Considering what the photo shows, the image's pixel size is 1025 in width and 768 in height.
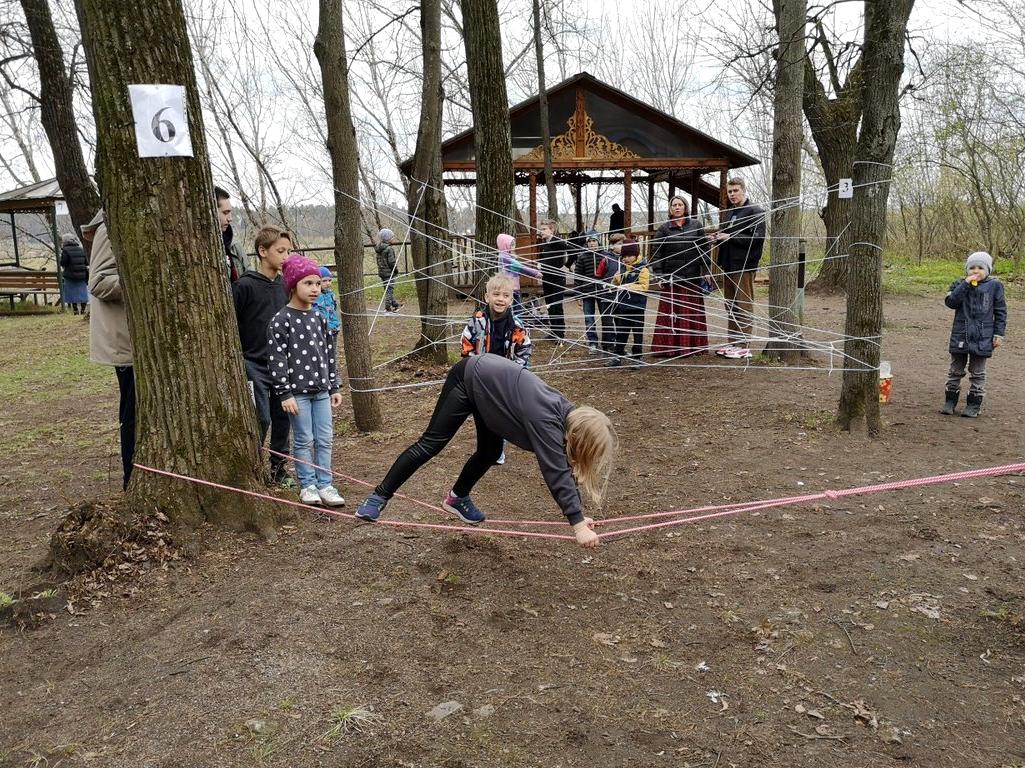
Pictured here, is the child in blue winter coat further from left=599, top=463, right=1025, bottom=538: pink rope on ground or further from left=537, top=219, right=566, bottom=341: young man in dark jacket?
left=537, top=219, right=566, bottom=341: young man in dark jacket

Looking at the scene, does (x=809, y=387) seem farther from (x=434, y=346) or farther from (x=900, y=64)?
(x=434, y=346)

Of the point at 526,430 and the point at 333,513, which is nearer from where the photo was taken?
the point at 526,430

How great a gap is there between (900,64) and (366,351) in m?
4.17

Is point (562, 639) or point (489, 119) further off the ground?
point (489, 119)

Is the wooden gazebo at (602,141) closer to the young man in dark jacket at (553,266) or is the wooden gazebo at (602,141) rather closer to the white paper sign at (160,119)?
the young man in dark jacket at (553,266)

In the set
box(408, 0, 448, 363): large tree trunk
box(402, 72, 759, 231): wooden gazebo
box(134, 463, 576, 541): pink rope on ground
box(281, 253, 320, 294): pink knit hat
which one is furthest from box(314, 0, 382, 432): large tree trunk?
box(402, 72, 759, 231): wooden gazebo

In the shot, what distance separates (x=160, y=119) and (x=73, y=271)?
1479 centimetres

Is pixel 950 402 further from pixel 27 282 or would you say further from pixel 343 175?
pixel 27 282

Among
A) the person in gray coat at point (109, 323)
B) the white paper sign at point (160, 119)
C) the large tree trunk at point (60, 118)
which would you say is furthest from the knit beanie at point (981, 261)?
the large tree trunk at point (60, 118)

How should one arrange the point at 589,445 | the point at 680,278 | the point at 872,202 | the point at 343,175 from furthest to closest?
the point at 680,278
the point at 343,175
the point at 872,202
the point at 589,445

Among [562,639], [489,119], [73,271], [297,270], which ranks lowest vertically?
[562,639]

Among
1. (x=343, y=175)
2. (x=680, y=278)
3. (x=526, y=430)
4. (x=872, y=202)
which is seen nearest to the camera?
(x=526, y=430)

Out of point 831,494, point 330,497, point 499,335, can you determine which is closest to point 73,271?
point 499,335

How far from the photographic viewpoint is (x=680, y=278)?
7.62 m
